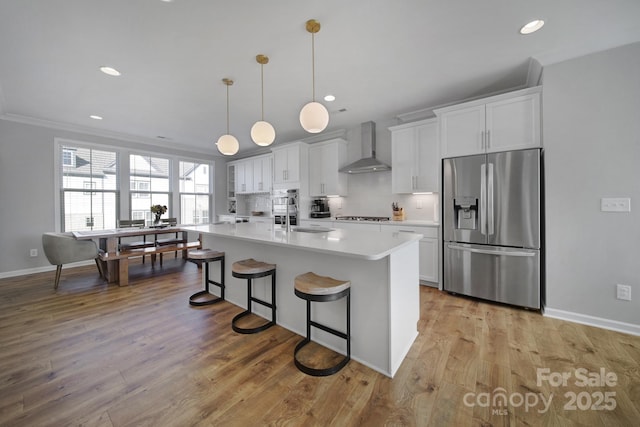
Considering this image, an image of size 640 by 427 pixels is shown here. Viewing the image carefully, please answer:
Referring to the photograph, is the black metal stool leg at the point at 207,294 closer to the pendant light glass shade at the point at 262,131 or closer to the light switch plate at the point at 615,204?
the pendant light glass shade at the point at 262,131

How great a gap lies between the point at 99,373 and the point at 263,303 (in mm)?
1249

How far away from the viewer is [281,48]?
7.64 ft

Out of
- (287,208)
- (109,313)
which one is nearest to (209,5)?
(287,208)

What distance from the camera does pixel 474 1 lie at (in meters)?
1.80

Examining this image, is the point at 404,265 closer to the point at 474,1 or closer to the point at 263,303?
the point at 263,303

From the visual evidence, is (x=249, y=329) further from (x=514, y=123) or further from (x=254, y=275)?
(x=514, y=123)

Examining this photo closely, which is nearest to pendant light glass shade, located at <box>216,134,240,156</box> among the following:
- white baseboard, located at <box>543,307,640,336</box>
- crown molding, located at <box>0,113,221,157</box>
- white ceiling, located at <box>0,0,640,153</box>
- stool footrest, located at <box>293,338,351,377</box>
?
white ceiling, located at <box>0,0,640,153</box>

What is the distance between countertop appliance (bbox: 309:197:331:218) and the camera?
4.90 metres

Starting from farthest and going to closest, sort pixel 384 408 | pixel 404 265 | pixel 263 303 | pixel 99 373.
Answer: pixel 263 303 → pixel 404 265 → pixel 99 373 → pixel 384 408

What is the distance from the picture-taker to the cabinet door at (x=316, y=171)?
16.3 feet

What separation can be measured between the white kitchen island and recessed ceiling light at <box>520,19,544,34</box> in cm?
203

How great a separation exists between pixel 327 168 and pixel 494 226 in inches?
117

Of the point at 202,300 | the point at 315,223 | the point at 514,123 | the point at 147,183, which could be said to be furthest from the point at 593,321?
the point at 147,183

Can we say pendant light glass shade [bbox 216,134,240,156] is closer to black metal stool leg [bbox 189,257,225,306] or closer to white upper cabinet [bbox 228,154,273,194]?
black metal stool leg [bbox 189,257,225,306]
